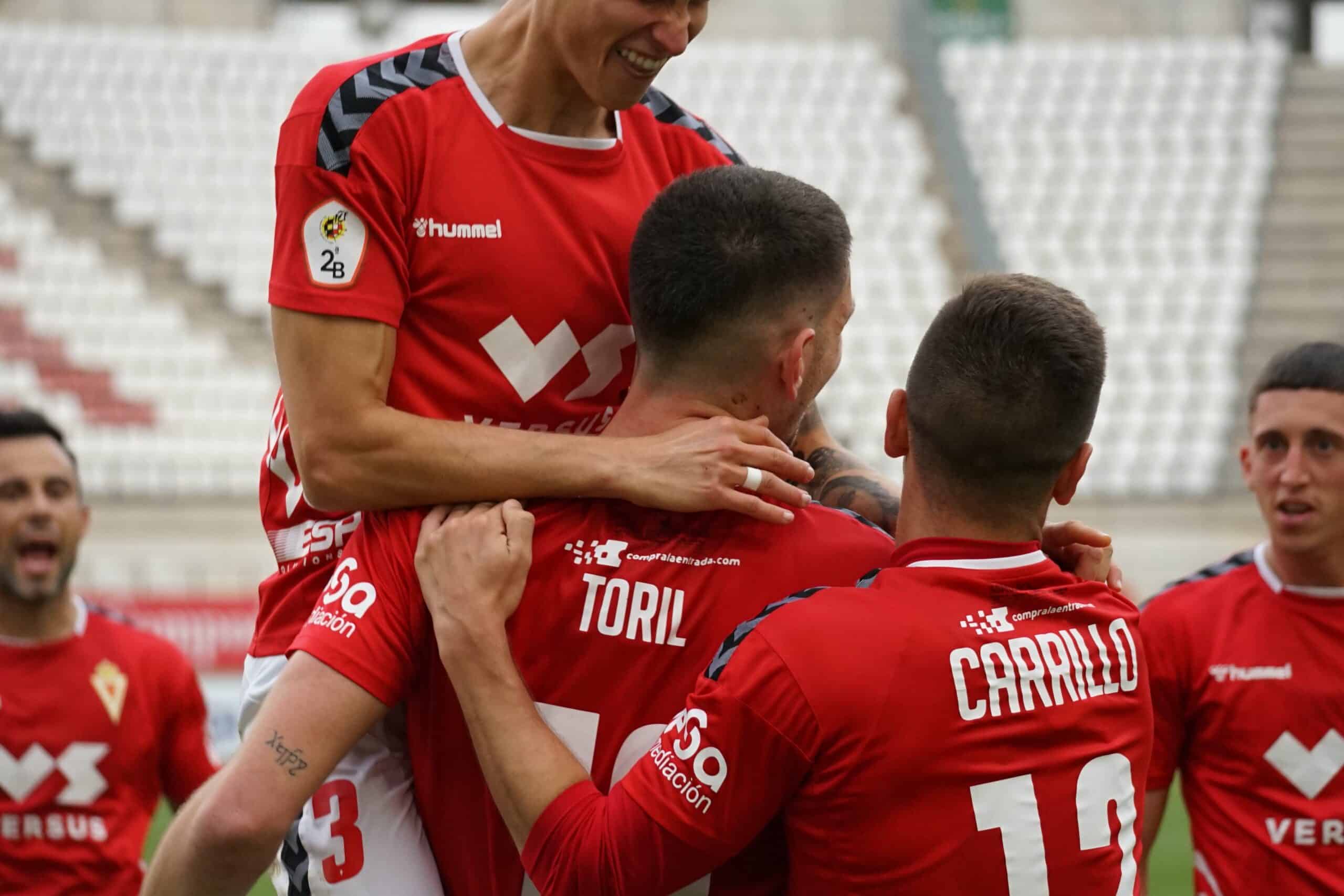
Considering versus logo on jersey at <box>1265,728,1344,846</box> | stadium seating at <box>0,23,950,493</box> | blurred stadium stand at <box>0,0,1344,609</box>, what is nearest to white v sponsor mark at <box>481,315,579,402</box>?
versus logo on jersey at <box>1265,728,1344,846</box>

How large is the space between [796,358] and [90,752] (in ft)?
A: 12.4

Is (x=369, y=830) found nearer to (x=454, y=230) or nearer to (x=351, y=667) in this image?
(x=351, y=667)

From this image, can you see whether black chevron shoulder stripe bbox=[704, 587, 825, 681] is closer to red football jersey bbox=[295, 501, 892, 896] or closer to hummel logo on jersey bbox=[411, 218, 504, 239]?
red football jersey bbox=[295, 501, 892, 896]

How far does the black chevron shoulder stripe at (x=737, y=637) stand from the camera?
2.35 m

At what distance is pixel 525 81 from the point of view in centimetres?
286

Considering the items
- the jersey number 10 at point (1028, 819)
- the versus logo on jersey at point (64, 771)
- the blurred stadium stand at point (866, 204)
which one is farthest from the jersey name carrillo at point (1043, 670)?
the blurred stadium stand at point (866, 204)

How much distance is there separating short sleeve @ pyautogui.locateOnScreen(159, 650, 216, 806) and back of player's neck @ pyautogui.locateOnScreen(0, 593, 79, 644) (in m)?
0.43

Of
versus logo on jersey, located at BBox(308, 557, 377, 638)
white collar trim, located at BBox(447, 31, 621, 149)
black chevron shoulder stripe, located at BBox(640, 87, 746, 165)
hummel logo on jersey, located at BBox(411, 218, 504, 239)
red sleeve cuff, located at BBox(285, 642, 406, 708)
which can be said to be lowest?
red sleeve cuff, located at BBox(285, 642, 406, 708)

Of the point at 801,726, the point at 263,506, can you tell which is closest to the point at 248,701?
the point at 263,506

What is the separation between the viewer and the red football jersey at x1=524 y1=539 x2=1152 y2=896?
230 centimetres

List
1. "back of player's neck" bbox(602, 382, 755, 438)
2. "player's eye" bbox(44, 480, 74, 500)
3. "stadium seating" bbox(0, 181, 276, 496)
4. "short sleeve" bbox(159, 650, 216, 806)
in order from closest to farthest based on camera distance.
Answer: "back of player's neck" bbox(602, 382, 755, 438) → "short sleeve" bbox(159, 650, 216, 806) → "player's eye" bbox(44, 480, 74, 500) → "stadium seating" bbox(0, 181, 276, 496)

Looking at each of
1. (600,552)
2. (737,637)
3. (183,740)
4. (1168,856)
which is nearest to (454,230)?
(600,552)

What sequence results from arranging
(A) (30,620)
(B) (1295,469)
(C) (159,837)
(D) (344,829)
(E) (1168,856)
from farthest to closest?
1. (E) (1168,856)
2. (C) (159,837)
3. (A) (30,620)
4. (B) (1295,469)
5. (D) (344,829)

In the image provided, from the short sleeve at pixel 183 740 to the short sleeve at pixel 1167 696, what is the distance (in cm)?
310
